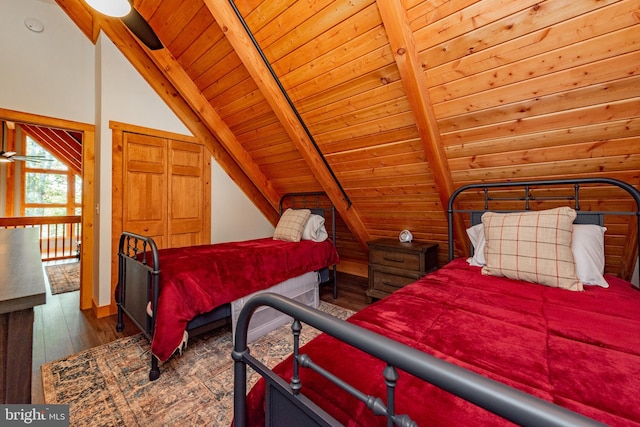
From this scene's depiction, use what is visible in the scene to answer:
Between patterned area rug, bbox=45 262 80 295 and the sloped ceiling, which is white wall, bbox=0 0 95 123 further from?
patterned area rug, bbox=45 262 80 295

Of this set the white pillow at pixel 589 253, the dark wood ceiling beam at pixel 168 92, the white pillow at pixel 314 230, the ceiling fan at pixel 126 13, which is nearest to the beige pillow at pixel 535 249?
the white pillow at pixel 589 253

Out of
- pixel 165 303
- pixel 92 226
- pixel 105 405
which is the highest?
pixel 92 226

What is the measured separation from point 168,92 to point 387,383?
359 centimetres

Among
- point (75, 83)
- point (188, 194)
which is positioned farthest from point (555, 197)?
point (75, 83)

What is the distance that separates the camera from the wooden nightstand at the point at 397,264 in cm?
252

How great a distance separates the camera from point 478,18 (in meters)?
1.40

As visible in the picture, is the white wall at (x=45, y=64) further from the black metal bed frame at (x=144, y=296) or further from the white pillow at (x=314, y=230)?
the white pillow at (x=314, y=230)

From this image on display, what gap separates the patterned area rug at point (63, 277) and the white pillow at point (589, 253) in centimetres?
495

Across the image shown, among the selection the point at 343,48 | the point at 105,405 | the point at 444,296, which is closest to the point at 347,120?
the point at 343,48

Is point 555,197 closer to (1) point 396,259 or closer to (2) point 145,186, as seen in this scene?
(1) point 396,259

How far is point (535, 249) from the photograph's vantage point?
1.49 m

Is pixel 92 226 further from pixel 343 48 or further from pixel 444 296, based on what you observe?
pixel 444 296

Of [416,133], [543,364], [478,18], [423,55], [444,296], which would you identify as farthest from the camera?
[416,133]

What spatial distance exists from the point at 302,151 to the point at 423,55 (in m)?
1.33
